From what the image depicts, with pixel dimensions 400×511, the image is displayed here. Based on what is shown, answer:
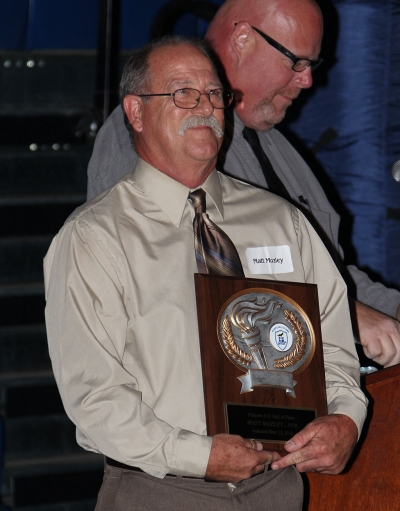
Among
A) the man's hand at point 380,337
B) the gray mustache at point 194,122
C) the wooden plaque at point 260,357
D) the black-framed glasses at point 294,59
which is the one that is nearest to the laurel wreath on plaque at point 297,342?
the wooden plaque at point 260,357

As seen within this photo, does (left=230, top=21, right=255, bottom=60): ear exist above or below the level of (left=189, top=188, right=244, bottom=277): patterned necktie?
above

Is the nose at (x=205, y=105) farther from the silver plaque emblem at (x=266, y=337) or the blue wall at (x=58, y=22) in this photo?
the blue wall at (x=58, y=22)

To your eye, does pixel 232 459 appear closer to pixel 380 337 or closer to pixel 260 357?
pixel 260 357

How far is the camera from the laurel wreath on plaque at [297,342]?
5.96 ft

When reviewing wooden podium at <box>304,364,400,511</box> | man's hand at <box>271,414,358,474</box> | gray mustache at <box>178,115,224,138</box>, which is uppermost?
gray mustache at <box>178,115,224,138</box>

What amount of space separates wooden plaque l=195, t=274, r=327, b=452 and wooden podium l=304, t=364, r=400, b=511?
28 cm

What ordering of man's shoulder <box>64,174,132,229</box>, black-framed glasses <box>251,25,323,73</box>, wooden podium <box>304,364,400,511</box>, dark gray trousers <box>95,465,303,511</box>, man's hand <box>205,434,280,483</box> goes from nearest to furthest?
man's hand <box>205,434,280,483</box>
dark gray trousers <box>95,465,303,511</box>
man's shoulder <box>64,174,132,229</box>
wooden podium <box>304,364,400,511</box>
black-framed glasses <box>251,25,323,73</box>

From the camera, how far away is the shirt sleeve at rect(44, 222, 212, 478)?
1705mm

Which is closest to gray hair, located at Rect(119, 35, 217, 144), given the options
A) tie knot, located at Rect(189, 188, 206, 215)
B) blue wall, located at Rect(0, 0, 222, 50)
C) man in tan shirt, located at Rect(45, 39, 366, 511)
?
man in tan shirt, located at Rect(45, 39, 366, 511)

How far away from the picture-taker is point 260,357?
179 cm

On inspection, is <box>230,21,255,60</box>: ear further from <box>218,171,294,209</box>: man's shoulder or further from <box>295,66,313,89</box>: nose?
<box>218,171,294,209</box>: man's shoulder

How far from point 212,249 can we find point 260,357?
0.27 metres

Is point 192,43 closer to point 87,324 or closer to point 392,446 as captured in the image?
point 87,324

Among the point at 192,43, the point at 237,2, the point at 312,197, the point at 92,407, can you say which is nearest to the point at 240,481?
the point at 92,407
